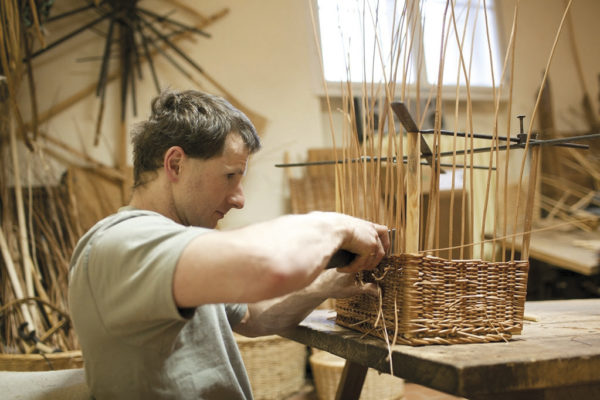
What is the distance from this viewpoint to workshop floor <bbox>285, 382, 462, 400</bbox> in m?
3.05

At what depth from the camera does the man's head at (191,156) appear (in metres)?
1.25

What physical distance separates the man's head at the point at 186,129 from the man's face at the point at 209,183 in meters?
0.02

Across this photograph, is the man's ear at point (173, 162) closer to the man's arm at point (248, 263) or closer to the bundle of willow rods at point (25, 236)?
the man's arm at point (248, 263)

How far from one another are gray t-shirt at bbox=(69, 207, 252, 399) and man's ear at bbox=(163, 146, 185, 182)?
0.57 feet

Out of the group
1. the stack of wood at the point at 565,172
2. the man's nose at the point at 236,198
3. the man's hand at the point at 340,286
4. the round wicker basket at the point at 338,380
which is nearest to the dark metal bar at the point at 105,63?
the round wicker basket at the point at 338,380

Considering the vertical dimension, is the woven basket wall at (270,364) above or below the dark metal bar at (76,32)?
below

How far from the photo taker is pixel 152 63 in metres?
3.46

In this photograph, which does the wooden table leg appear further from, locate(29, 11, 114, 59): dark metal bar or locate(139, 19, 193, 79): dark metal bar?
locate(29, 11, 114, 59): dark metal bar

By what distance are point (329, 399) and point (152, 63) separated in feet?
7.65

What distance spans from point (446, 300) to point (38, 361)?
195 cm

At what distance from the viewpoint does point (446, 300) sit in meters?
1.03

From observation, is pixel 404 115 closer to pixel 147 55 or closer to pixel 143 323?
pixel 143 323

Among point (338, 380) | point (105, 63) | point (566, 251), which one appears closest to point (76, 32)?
point (105, 63)

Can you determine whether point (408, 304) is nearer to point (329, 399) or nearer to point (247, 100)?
point (329, 399)
